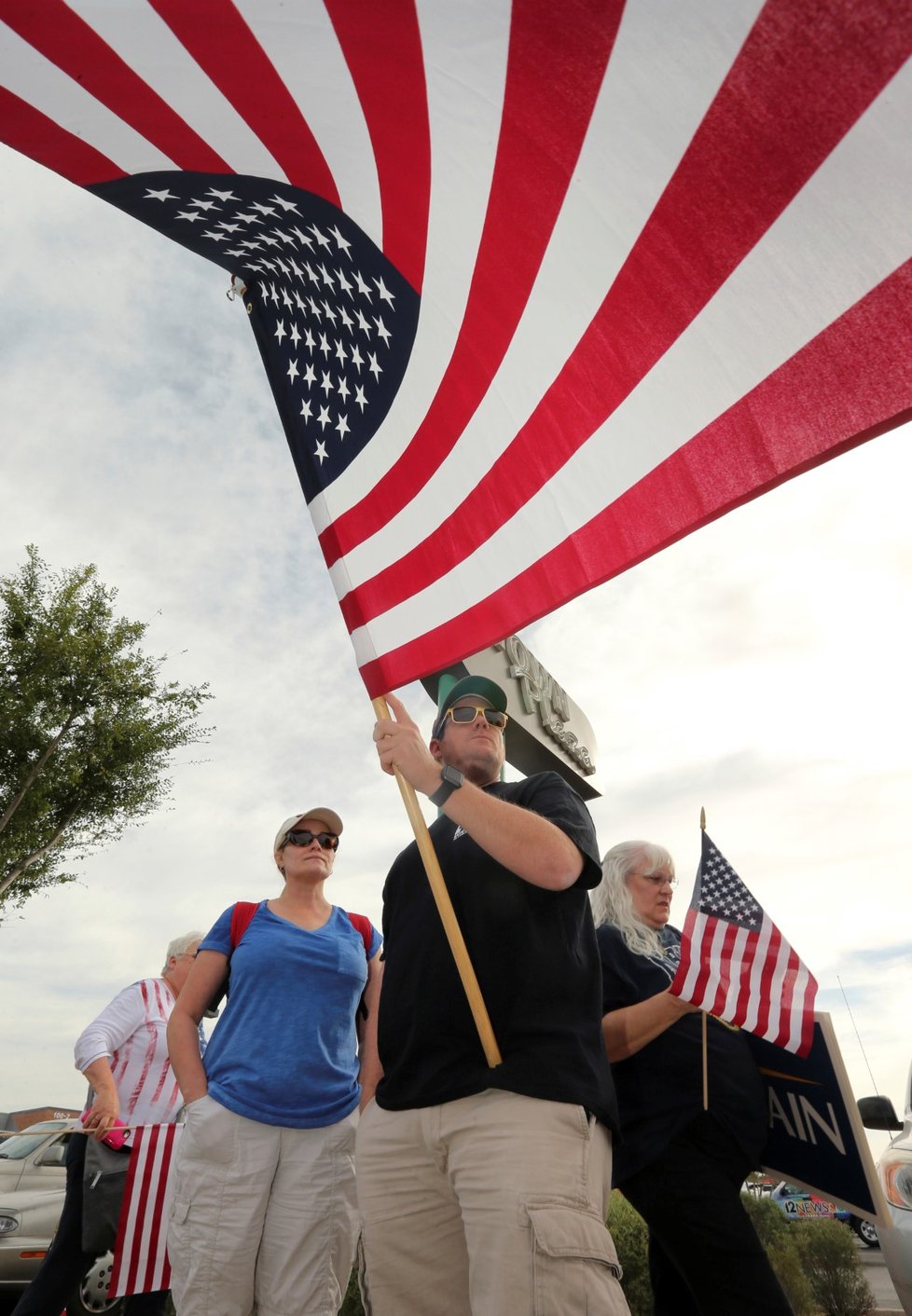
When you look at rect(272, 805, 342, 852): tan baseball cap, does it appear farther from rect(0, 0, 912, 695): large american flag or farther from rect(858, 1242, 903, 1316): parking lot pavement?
rect(858, 1242, 903, 1316): parking lot pavement

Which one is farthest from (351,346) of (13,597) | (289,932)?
(13,597)

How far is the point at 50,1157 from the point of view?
23.9 feet

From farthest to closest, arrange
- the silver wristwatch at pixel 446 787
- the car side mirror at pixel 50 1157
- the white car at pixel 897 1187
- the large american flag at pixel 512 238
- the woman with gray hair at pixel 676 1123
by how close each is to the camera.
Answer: the car side mirror at pixel 50 1157, the white car at pixel 897 1187, the woman with gray hair at pixel 676 1123, the silver wristwatch at pixel 446 787, the large american flag at pixel 512 238

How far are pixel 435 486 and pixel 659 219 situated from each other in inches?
35.7

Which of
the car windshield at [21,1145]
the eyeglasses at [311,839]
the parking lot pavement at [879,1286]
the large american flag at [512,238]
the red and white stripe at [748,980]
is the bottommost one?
the parking lot pavement at [879,1286]

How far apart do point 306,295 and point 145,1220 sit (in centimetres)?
338

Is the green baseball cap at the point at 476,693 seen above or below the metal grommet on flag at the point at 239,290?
below

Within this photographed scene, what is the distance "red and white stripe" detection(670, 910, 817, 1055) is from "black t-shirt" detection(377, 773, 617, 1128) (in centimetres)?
57

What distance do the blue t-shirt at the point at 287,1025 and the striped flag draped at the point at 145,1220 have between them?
Answer: 68 centimetres

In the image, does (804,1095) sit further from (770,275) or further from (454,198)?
(454,198)

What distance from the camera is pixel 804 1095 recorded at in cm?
278

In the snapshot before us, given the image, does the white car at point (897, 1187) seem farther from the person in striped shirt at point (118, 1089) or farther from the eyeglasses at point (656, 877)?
the person in striped shirt at point (118, 1089)

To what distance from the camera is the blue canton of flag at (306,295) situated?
250 centimetres

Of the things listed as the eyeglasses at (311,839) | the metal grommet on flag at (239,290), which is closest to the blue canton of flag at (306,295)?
the metal grommet on flag at (239,290)
